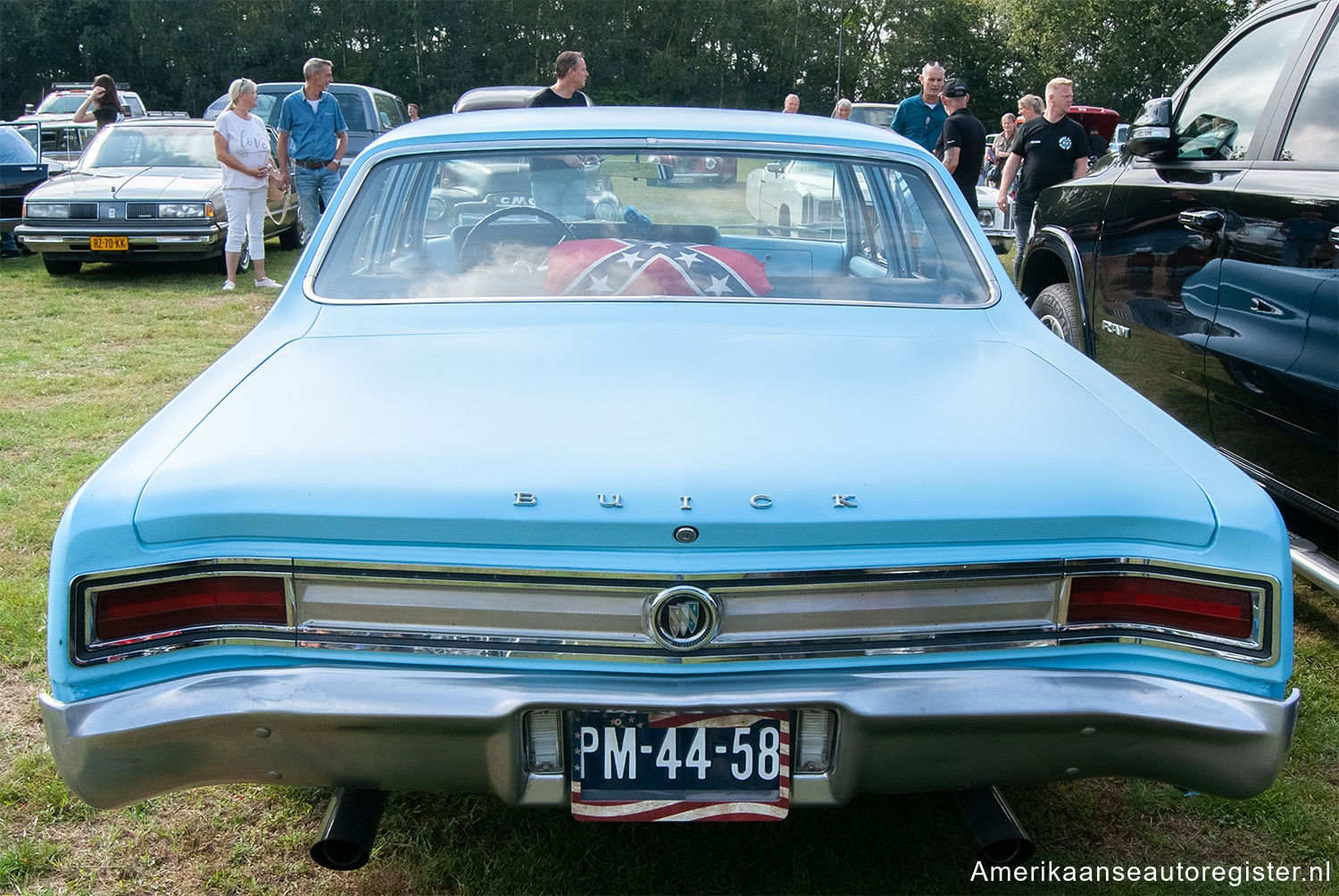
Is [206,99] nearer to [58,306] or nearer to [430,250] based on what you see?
[58,306]

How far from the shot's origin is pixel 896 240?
3.22 meters

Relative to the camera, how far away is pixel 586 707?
1.79 metres

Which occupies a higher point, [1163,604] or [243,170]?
[1163,604]

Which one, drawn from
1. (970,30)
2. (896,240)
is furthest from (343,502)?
(970,30)

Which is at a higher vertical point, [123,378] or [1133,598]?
[1133,598]

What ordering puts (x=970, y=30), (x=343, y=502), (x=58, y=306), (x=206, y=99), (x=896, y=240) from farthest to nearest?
(x=970, y=30) → (x=206, y=99) → (x=58, y=306) → (x=896, y=240) → (x=343, y=502)

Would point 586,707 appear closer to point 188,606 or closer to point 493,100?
point 188,606

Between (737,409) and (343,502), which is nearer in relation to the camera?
(343,502)

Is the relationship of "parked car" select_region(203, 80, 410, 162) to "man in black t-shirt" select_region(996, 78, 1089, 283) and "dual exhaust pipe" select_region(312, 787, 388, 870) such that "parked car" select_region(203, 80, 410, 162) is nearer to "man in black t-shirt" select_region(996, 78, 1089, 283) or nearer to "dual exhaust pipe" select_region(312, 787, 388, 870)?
"man in black t-shirt" select_region(996, 78, 1089, 283)

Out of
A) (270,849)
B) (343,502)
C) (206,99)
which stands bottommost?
(206,99)

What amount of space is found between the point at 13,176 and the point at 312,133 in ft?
12.9

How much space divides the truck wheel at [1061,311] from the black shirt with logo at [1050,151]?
2.95 metres

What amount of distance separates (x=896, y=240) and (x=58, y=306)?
772 centimetres

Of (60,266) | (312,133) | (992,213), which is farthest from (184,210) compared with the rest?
(992,213)
